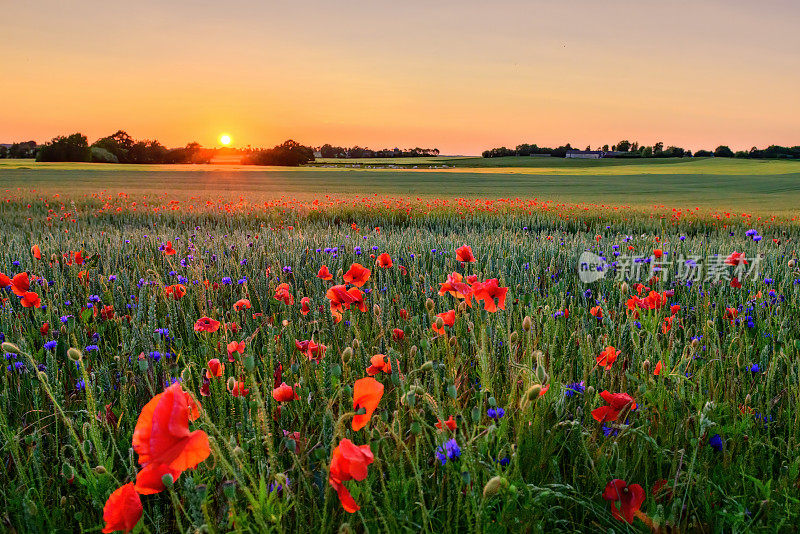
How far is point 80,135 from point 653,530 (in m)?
75.1

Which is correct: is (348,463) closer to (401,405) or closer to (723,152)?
(401,405)

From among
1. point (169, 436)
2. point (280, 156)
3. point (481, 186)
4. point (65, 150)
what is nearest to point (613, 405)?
point (169, 436)

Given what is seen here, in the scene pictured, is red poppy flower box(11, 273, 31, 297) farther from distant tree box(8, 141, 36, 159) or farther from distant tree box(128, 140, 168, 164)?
distant tree box(8, 141, 36, 159)

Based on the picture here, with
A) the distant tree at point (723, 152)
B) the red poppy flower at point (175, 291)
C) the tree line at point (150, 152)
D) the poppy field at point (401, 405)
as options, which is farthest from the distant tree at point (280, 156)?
the red poppy flower at point (175, 291)

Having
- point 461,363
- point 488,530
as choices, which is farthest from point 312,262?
point 488,530

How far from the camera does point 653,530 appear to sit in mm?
1263

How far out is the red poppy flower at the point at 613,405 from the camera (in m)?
1.33

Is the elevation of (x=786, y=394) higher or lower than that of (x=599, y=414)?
lower

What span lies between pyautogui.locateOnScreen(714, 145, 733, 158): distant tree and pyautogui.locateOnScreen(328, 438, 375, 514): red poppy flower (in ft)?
274

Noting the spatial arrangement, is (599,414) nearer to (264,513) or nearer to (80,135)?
(264,513)

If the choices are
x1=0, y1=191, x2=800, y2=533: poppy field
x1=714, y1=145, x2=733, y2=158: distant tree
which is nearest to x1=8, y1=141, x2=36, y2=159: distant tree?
x1=0, y1=191, x2=800, y2=533: poppy field

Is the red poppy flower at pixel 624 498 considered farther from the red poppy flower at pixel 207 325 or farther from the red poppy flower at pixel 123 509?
the red poppy flower at pixel 207 325

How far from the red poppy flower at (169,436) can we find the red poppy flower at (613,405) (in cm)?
97

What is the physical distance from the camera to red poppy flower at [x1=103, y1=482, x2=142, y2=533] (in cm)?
94
